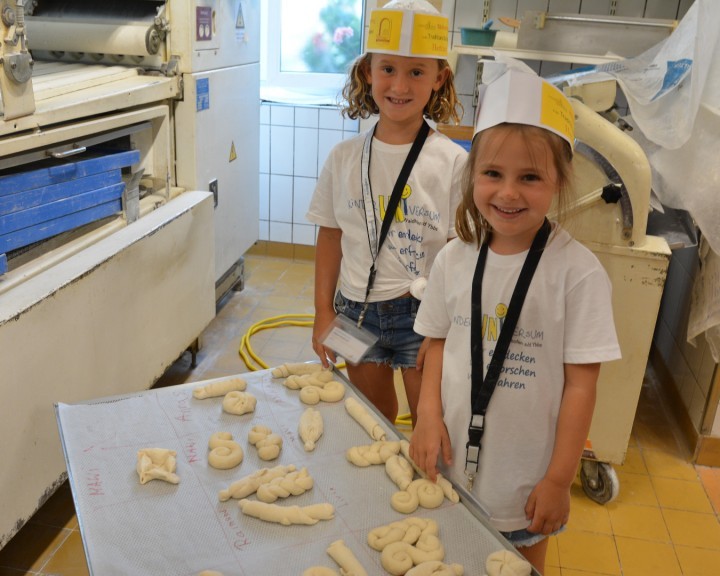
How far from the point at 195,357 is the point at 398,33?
179 cm

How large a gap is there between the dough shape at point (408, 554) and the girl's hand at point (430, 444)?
0.53 feet

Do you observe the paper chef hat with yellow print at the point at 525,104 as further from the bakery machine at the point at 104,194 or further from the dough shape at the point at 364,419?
the bakery machine at the point at 104,194

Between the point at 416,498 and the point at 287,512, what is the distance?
21cm

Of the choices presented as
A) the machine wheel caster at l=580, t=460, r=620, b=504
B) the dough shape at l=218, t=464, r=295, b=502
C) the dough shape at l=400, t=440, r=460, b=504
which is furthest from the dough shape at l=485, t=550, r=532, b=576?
the machine wheel caster at l=580, t=460, r=620, b=504

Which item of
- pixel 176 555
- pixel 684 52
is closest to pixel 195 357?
pixel 176 555

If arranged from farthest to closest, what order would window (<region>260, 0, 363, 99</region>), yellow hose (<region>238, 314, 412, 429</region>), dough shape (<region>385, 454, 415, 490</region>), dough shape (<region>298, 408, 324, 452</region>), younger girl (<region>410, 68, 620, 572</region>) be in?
window (<region>260, 0, 363, 99</region>), yellow hose (<region>238, 314, 412, 429</region>), dough shape (<region>298, 408, 324, 452</region>), dough shape (<region>385, 454, 415, 490</region>), younger girl (<region>410, 68, 620, 572</region>)

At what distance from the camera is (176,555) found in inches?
41.4

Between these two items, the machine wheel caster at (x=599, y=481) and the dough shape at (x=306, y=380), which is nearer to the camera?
the dough shape at (x=306, y=380)

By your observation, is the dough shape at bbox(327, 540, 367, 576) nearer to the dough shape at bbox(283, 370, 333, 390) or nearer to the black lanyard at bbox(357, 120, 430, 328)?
the dough shape at bbox(283, 370, 333, 390)

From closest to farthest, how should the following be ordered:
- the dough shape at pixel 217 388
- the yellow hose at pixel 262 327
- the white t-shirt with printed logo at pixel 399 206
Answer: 1. the dough shape at pixel 217 388
2. the white t-shirt with printed logo at pixel 399 206
3. the yellow hose at pixel 262 327

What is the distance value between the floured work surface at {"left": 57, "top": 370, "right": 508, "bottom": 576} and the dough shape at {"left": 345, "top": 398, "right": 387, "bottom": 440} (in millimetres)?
13

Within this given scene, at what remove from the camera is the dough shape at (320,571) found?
1.01 m

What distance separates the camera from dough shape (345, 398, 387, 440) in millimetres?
1345

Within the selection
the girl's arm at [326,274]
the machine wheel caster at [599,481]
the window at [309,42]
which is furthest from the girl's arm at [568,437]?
the window at [309,42]
